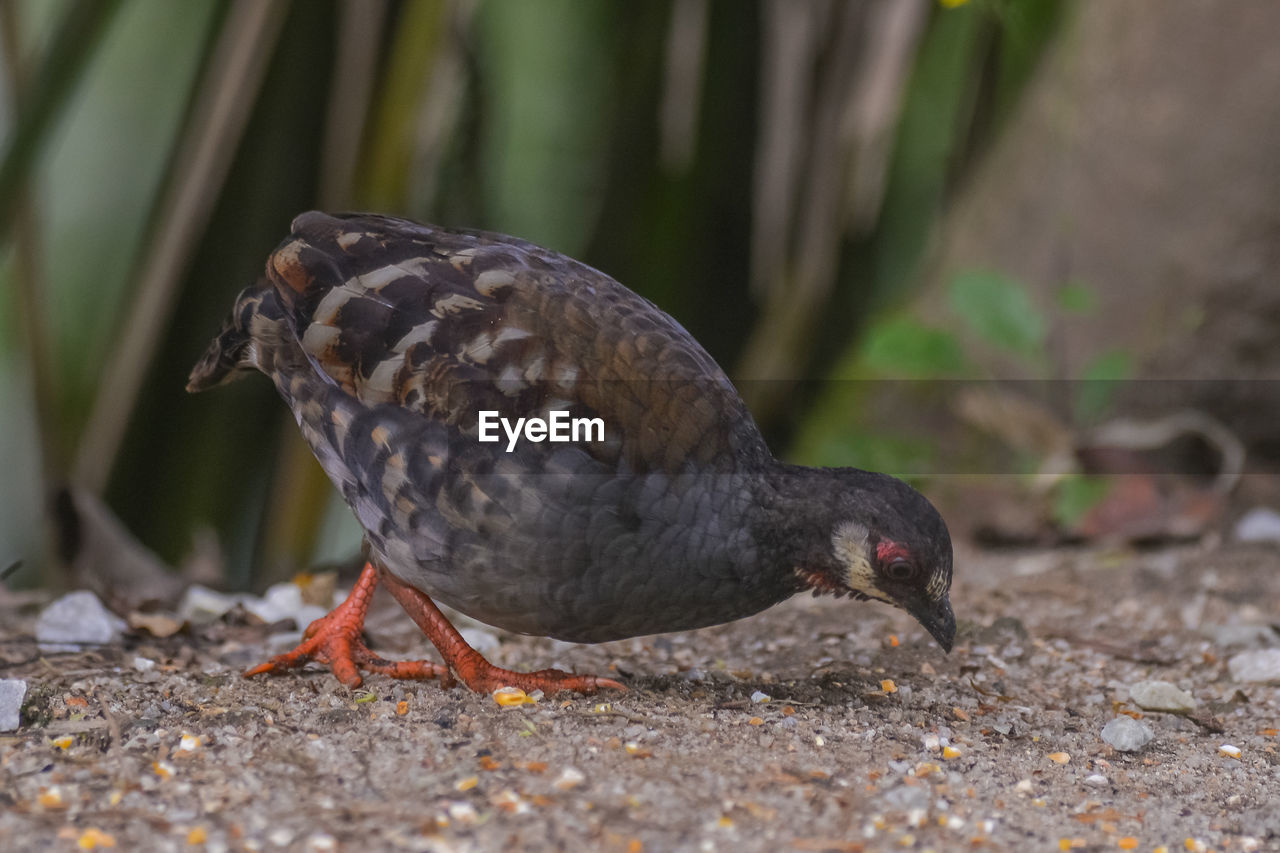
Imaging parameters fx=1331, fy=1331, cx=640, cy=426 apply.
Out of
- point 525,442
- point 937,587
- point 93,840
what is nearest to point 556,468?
point 525,442

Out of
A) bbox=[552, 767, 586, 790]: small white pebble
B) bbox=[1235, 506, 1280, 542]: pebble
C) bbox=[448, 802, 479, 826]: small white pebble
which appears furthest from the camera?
bbox=[1235, 506, 1280, 542]: pebble

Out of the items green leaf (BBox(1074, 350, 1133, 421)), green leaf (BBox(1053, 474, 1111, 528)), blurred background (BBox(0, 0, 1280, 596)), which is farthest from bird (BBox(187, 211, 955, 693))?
green leaf (BBox(1074, 350, 1133, 421))

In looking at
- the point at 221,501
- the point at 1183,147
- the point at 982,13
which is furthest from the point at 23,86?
the point at 1183,147

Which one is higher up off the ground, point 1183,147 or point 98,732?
point 1183,147

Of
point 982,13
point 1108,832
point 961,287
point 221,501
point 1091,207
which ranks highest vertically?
point 982,13

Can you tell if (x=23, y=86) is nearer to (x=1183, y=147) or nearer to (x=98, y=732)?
(x=98, y=732)

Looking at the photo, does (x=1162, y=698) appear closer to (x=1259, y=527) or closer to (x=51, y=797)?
(x=1259, y=527)

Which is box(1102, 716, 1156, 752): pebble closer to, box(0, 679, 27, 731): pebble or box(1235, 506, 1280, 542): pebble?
box(1235, 506, 1280, 542): pebble
